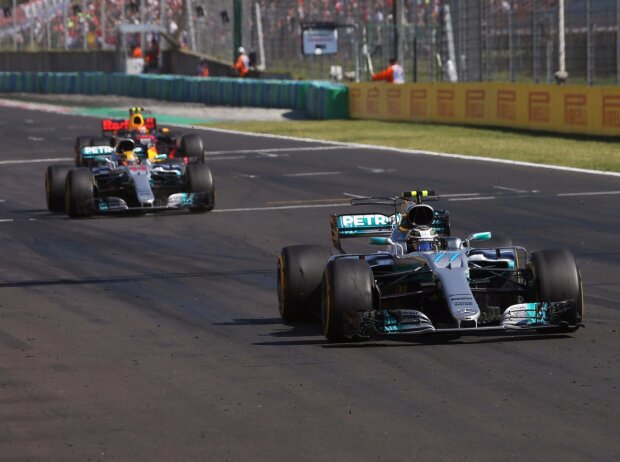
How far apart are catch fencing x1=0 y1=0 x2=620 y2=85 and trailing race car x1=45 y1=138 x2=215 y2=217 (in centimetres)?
1431

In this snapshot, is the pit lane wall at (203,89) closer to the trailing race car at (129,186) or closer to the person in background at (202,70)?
the person in background at (202,70)

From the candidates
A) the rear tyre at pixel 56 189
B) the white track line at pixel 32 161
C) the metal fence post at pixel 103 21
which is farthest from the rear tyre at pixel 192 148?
the metal fence post at pixel 103 21

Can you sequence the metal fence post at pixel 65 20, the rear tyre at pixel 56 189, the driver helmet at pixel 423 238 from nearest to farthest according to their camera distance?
the driver helmet at pixel 423 238
the rear tyre at pixel 56 189
the metal fence post at pixel 65 20

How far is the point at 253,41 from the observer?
61.2 meters

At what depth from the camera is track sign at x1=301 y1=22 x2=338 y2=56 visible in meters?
52.1

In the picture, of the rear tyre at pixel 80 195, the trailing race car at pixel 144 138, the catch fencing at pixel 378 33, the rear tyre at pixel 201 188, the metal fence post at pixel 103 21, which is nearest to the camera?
the rear tyre at pixel 80 195

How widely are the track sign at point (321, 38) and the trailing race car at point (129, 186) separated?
3054cm

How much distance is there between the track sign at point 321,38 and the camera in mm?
52094

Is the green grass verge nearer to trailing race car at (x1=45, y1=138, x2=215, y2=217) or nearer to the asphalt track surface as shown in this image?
trailing race car at (x1=45, y1=138, x2=215, y2=217)

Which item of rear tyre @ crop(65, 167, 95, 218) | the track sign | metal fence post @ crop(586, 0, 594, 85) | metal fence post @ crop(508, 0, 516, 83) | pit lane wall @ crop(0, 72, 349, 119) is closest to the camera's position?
rear tyre @ crop(65, 167, 95, 218)

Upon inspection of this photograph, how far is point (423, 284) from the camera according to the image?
35.9ft

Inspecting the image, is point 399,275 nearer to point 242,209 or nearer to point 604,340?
point 604,340

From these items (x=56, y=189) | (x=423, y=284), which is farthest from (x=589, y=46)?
(x=423, y=284)

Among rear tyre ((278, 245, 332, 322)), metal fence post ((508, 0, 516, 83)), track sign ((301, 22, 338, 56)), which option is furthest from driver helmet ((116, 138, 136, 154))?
track sign ((301, 22, 338, 56))
